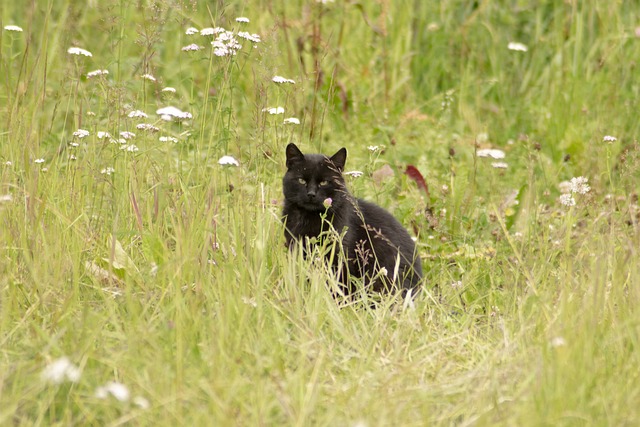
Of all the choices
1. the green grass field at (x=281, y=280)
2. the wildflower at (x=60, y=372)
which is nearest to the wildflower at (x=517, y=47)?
the green grass field at (x=281, y=280)

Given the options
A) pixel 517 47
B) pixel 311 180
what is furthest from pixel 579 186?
pixel 517 47

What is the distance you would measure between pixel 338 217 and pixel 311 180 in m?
→ 0.20

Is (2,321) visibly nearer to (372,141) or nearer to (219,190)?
(219,190)

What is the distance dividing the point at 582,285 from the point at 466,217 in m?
1.53

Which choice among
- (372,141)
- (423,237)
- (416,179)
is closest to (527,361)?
(423,237)

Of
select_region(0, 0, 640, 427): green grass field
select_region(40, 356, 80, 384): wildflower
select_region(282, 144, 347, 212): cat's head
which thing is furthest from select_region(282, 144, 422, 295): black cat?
select_region(40, 356, 80, 384): wildflower

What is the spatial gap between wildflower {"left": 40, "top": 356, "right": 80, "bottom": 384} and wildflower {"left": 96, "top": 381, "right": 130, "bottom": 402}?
0.07 metres

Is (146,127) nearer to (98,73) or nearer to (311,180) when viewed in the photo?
(98,73)

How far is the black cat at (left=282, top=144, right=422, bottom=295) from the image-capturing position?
412 centimetres

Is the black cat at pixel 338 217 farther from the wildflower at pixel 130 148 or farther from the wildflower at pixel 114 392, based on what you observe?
the wildflower at pixel 114 392

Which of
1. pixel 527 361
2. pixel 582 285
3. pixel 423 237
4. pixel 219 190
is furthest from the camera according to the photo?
pixel 423 237

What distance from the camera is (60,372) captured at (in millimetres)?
2283

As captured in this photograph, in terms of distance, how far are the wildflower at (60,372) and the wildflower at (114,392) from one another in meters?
0.07

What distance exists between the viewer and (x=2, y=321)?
2703 mm
